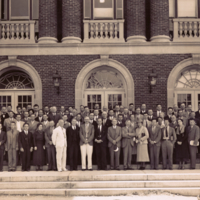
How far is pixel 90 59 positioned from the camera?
46.1 feet

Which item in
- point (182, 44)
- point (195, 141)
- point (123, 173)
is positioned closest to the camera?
point (123, 173)

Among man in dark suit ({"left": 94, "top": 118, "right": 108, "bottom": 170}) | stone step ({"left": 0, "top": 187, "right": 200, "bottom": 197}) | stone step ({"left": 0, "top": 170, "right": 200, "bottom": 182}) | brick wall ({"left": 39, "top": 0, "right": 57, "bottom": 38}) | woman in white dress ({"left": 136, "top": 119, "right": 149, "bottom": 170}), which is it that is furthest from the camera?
brick wall ({"left": 39, "top": 0, "right": 57, "bottom": 38})

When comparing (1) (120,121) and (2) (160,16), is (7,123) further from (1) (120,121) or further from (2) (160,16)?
(2) (160,16)

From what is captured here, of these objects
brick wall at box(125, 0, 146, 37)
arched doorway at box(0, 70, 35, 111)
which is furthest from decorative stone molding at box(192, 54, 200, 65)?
arched doorway at box(0, 70, 35, 111)

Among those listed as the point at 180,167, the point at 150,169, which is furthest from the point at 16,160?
the point at 180,167

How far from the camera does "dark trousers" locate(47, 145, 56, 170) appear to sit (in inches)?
411

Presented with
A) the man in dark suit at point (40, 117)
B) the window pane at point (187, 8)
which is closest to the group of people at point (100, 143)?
the man in dark suit at point (40, 117)

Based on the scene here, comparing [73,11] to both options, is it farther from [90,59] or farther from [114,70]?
[114,70]

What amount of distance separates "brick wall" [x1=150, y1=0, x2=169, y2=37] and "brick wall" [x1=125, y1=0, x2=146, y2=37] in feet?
1.68

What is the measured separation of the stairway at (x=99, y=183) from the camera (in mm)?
8789

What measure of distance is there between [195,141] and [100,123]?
3373 millimetres

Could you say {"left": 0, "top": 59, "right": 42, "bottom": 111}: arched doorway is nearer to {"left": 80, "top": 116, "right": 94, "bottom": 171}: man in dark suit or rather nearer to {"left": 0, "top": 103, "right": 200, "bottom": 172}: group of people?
{"left": 0, "top": 103, "right": 200, "bottom": 172}: group of people

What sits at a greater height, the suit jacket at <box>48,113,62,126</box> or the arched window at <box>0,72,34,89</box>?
the arched window at <box>0,72,34,89</box>

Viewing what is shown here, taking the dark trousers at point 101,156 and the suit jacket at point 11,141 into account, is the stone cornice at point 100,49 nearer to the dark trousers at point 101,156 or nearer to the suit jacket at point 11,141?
the suit jacket at point 11,141
